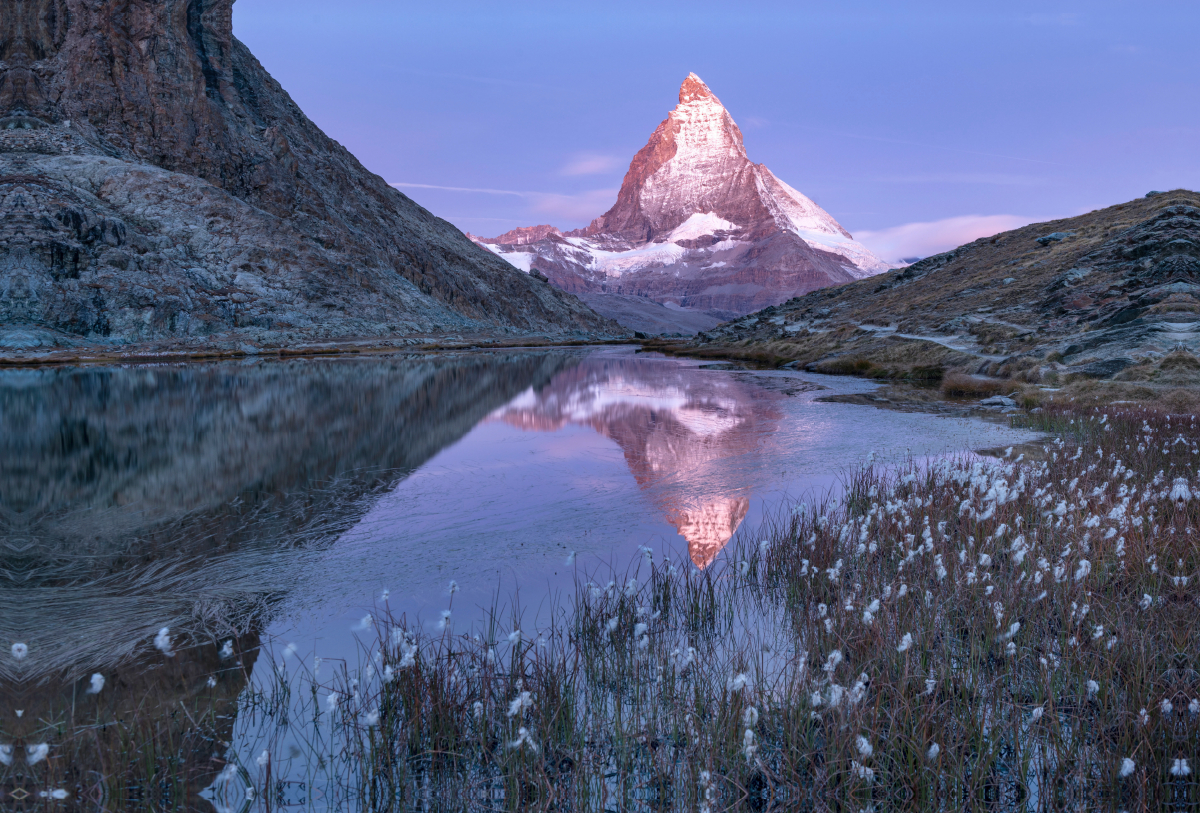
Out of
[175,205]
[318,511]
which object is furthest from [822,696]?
[175,205]

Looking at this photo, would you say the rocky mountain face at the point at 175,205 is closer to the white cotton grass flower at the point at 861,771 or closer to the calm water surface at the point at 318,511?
the calm water surface at the point at 318,511

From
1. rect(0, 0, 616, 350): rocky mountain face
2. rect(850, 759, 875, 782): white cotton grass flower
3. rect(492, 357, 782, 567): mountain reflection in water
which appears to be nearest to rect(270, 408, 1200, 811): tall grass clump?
rect(850, 759, 875, 782): white cotton grass flower

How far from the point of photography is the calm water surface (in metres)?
6.48

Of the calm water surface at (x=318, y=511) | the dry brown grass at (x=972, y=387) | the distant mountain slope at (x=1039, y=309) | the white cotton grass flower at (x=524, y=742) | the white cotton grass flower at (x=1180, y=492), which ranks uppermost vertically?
the distant mountain slope at (x=1039, y=309)

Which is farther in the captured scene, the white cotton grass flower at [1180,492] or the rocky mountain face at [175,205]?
the rocky mountain face at [175,205]

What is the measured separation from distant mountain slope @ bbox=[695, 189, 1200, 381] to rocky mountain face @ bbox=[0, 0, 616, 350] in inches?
2233

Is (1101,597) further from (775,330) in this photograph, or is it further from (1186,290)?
(775,330)

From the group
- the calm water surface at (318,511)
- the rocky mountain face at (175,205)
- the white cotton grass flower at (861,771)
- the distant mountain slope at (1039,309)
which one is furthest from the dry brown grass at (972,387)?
the rocky mountain face at (175,205)

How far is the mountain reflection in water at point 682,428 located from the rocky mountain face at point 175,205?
51.4 meters

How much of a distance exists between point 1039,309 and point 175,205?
91971 mm

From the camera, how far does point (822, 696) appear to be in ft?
15.9

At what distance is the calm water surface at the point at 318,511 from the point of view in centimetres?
648

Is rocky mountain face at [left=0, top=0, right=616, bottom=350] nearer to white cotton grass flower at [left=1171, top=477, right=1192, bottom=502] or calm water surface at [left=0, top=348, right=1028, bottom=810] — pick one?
calm water surface at [left=0, top=348, right=1028, bottom=810]

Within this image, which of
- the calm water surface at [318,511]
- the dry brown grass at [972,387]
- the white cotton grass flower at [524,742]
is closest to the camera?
the white cotton grass flower at [524,742]
